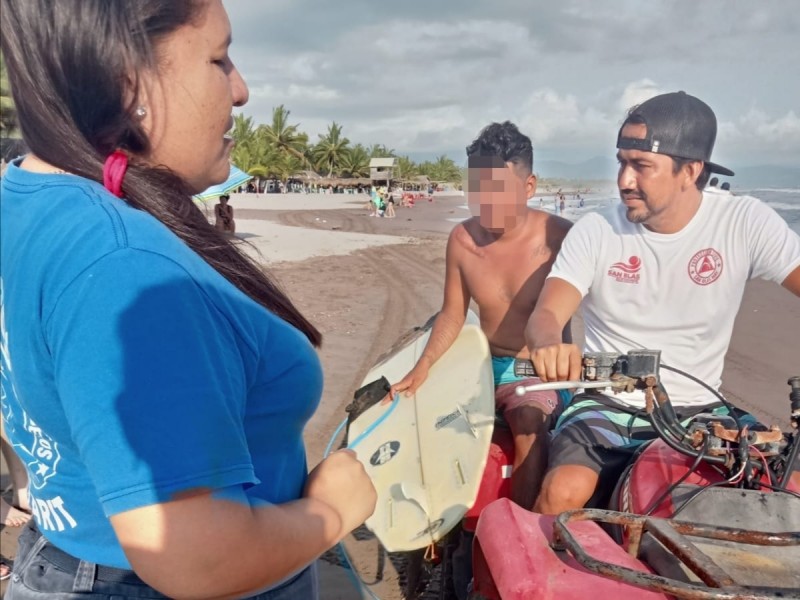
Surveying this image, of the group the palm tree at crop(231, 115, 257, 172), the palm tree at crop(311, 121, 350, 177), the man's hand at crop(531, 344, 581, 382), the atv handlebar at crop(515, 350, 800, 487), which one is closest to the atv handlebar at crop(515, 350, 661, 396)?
the atv handlebar at crop(515, 350, 800, 487)

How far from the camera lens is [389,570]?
10.4ft

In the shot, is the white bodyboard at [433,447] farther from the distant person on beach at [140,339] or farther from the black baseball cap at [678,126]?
the distant person on beach at [140,339]

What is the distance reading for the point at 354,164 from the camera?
228 ft

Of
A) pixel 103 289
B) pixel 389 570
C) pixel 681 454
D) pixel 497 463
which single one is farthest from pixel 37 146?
pixel 389 570

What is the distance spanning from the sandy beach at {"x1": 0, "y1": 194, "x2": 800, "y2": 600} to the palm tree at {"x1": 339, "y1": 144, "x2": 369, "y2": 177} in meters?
52.1

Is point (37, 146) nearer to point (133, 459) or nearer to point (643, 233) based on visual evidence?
point (133, 459)

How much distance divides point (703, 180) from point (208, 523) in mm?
2556

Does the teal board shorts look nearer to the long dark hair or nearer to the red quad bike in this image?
the red quad bike

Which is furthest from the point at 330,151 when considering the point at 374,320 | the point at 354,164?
the point at 374,320

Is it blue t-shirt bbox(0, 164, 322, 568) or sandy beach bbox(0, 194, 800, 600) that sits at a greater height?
blue t-shirt bbox(0, 164, 322, 568)

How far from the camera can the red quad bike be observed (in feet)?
4.34

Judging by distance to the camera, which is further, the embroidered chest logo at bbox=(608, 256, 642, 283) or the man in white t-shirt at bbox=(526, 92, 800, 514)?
the embroidered chest logo at bbox=(608, 256, 642, 283)

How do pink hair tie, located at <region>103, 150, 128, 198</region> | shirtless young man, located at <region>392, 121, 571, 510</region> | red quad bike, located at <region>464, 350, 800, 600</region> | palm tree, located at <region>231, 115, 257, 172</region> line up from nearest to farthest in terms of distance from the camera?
1. pink hair tie, located at <region>103, 150, 128, 198</region>
2. red quad bike, located at <region>464, 350, 800, 600</region>
3. shirtless young man, located at <region>392, 121, 571, 510</region>
4. palm tree, located at <region>231, 115, 257, 172</region>

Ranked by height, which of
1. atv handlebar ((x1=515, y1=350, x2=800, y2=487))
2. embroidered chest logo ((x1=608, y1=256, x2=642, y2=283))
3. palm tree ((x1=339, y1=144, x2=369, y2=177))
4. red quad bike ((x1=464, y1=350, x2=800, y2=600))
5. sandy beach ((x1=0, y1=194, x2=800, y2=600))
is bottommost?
sandy beach ((x1=0, y1=194, x2=800, y2=600))
